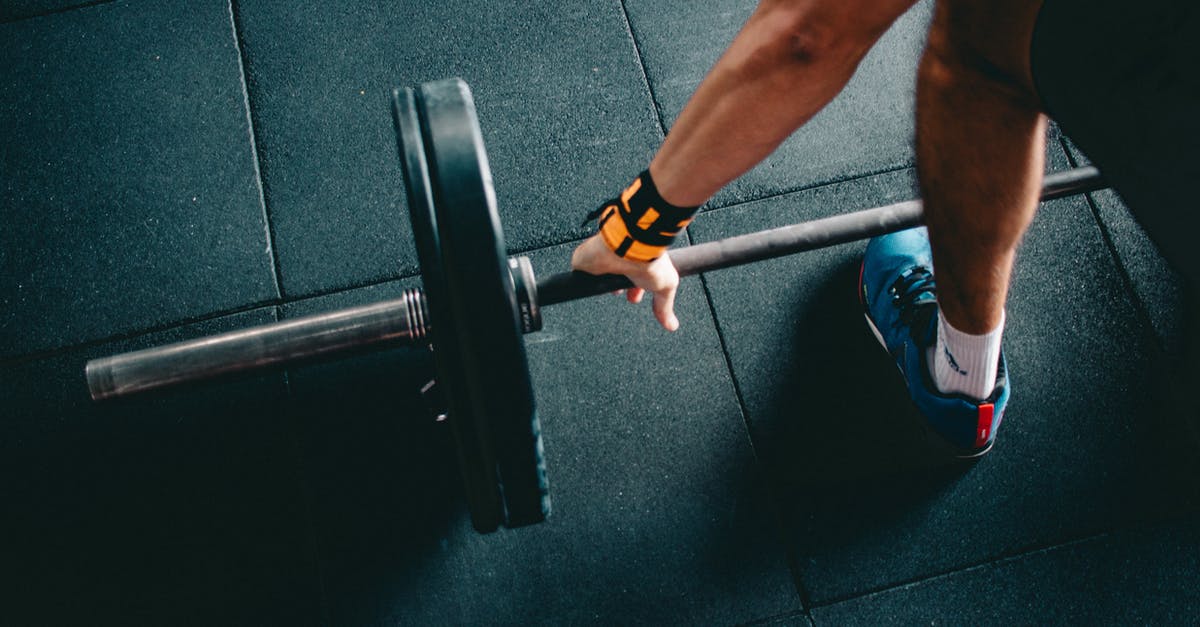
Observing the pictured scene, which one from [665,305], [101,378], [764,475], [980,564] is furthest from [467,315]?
[980,564]

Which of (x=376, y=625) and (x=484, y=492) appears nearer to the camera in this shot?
(x=484, y=492)

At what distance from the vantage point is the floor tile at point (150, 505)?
113 centimetres

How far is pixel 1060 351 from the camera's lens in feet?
4.07

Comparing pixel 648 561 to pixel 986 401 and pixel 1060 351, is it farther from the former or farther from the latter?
pixel 1060 351

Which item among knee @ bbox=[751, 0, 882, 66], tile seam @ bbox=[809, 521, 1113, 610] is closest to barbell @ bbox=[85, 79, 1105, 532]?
knee @ bbox=[751, 0, 882, 66]

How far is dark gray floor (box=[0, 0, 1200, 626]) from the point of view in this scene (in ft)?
3.75

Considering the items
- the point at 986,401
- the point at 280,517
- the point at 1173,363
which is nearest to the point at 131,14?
the point at 280,517

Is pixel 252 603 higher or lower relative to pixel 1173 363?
lower

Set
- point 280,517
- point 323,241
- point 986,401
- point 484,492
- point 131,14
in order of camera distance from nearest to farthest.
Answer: point 484,492
point 986,401
point 280,517
point 323,241
point 131,14

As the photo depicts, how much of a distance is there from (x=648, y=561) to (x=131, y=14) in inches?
51.7

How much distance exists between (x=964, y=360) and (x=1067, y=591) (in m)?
0.42

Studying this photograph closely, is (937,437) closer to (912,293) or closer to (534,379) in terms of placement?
(912,293)

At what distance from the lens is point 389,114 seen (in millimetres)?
1357

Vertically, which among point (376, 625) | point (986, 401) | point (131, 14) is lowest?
point (376, 625)
